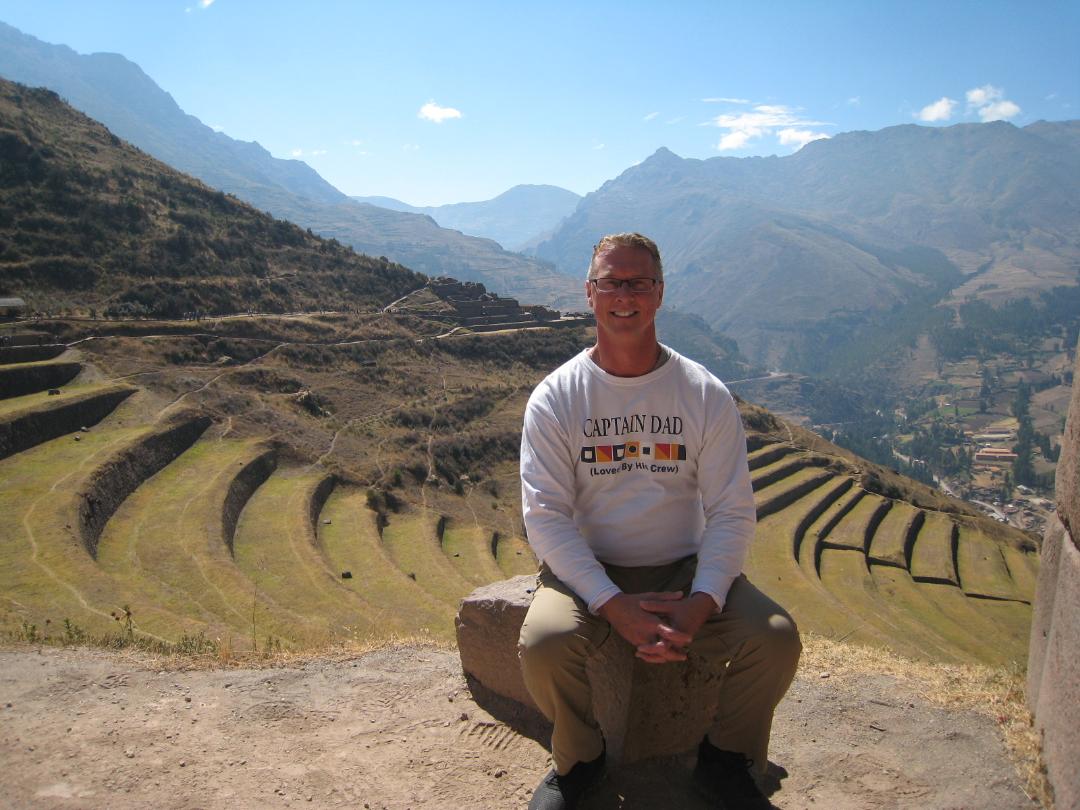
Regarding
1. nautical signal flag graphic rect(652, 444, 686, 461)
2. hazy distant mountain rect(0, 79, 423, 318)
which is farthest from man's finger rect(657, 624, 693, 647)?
hazy distant mountain rect(0, 79, 423, 318)

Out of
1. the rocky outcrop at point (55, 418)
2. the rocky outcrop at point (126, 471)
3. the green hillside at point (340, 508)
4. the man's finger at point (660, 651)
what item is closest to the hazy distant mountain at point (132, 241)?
the green hillside at point (340, 508)

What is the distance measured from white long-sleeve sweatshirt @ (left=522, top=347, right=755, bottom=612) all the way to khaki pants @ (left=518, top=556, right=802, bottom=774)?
41cm

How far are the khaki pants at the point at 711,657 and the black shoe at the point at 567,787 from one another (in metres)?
0.06

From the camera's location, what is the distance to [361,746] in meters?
5.25

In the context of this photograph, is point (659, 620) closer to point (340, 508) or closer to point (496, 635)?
point (496, 635)

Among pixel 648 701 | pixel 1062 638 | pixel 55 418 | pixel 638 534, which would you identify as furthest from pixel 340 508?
pixel 1062 638

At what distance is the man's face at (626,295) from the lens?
441 centimetres

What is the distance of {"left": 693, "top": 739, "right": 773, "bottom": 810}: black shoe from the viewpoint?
157 inches

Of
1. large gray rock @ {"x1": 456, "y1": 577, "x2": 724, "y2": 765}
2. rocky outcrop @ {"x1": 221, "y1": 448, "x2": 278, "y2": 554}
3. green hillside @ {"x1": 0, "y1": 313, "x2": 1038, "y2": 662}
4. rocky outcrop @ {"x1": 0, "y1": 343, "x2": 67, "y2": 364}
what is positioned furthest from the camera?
rocky outcrop @ {"x1": 0, "y1": 343, "x2": 67, "y2": 364}

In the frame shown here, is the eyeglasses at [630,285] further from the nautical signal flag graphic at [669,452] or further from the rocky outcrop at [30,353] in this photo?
the rocky outcrop at [30,353]

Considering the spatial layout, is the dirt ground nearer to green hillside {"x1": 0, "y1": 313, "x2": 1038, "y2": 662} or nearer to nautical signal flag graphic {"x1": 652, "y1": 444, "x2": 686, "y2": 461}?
nautical signal flag graphic {"x1": 652, "y1": 444, "x2": 686, "y2": 461}

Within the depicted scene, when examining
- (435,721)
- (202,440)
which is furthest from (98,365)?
(435,721)

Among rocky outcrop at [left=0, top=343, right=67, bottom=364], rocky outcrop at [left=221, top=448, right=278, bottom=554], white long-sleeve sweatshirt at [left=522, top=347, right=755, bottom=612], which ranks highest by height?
white long-sleeve sweatshirt at [left=522, top=347, right=755, bottom=612]

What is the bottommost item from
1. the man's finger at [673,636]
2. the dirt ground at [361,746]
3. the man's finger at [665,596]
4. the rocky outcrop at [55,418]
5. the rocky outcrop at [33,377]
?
the rocky outcrop at [55,418]
